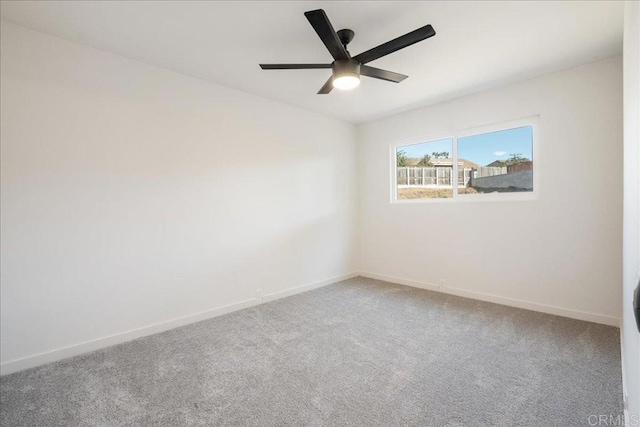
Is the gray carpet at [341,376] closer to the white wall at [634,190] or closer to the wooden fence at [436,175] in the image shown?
the white wall at [634,190]

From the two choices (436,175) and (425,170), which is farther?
(425,170)

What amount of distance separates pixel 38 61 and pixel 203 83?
130 cm

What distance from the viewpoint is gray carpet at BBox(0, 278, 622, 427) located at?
1.67 metres

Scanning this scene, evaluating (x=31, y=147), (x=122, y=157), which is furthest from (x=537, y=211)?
(x=31, y=147)

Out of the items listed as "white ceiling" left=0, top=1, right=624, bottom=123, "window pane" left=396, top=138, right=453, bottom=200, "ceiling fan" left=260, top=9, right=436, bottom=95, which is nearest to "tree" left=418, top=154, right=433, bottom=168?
"window pane" left=396, top=138, right=453, bottom=200

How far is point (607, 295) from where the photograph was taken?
2.76 meters

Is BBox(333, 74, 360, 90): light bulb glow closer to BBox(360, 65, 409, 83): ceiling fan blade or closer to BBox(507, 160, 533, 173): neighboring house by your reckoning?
BBox(360, 65, 409, 83): ceiling fan blade

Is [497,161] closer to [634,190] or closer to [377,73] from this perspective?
[377,73]

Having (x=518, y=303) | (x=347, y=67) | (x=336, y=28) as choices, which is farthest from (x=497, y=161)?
(x=336, y=28)

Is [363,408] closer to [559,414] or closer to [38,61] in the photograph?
[559,414]

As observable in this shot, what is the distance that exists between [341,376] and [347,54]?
7.67ft

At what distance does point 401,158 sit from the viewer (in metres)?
4.51

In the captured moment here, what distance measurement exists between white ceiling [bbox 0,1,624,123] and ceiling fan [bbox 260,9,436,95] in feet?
0.85

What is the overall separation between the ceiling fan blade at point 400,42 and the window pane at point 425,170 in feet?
7.46
